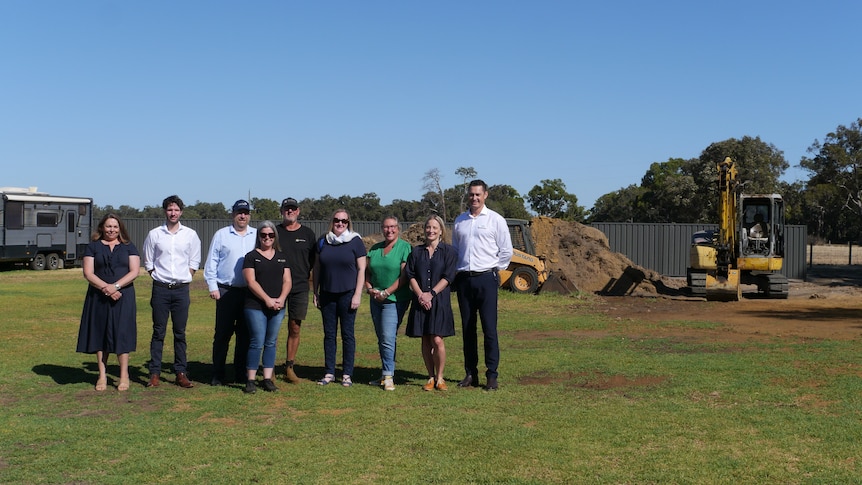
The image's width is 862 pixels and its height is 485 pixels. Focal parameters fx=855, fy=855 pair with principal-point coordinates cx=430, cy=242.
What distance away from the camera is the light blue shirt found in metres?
8.50

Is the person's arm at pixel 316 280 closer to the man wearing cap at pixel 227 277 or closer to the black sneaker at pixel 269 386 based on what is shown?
the man wearing cap at pixel 227 277

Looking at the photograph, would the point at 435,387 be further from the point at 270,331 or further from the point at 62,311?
the point at 62,311

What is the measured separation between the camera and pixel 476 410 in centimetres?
734

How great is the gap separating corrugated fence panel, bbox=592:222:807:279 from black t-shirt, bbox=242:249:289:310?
2817 centimetres

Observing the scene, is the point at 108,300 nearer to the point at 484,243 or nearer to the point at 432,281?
the point at 432,281

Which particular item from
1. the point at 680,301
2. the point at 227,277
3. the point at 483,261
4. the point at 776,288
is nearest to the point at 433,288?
the point at 483,261

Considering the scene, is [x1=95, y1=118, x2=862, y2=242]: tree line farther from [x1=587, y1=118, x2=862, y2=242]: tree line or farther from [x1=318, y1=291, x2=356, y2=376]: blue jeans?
[x1=318, y1=291, x2=356, y2=376]: blue jeans

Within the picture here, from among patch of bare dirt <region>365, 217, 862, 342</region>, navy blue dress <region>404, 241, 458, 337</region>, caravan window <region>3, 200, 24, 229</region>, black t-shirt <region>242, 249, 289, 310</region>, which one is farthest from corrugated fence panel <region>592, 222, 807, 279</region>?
black t-shirt <region>242, 249, 289, 310</region>

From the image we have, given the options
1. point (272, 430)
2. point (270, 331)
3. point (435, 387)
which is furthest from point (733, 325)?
point (272, 430)

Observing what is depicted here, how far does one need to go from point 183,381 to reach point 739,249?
59.3 ft

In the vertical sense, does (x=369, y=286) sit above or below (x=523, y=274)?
above

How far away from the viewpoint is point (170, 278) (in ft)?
27.7

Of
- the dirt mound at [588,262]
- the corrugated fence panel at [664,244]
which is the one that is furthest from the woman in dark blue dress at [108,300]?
the corrugated fence panel at [664,244]

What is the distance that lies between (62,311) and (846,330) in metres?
14.2
